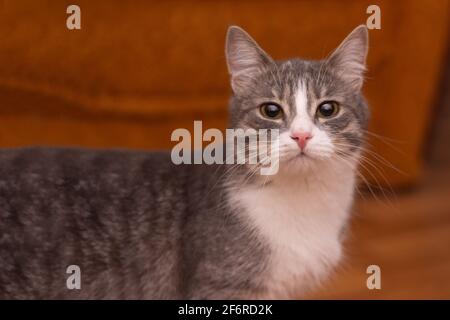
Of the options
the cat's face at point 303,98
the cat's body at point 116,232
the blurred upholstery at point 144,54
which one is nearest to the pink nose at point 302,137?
the cat's face at point 303,98

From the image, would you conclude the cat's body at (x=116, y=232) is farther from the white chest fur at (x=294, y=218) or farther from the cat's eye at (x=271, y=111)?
the cat's eye at (x=271, y=111)

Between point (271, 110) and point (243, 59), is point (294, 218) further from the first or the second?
point (243, 59)

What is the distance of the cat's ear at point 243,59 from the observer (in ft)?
4.07

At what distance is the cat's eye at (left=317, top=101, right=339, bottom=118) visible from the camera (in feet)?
4.14

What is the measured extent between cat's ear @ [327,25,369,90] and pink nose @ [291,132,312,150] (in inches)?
7.9

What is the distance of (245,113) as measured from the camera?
1311 millimetres

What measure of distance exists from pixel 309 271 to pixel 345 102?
39 cm

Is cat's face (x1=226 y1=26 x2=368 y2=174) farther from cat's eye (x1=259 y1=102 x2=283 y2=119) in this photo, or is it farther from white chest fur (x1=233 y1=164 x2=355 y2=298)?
white chest fur (x1=233 y1=164 x2=355 y2=298)

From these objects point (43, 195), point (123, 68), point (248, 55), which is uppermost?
point (123, 68)

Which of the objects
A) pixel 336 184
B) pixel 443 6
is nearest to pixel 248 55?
pixel 336 184

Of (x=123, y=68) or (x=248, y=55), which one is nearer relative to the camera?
(x=248, y=55)

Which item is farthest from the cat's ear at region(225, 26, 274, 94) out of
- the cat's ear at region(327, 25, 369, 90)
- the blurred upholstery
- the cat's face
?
the blurred upholstery
